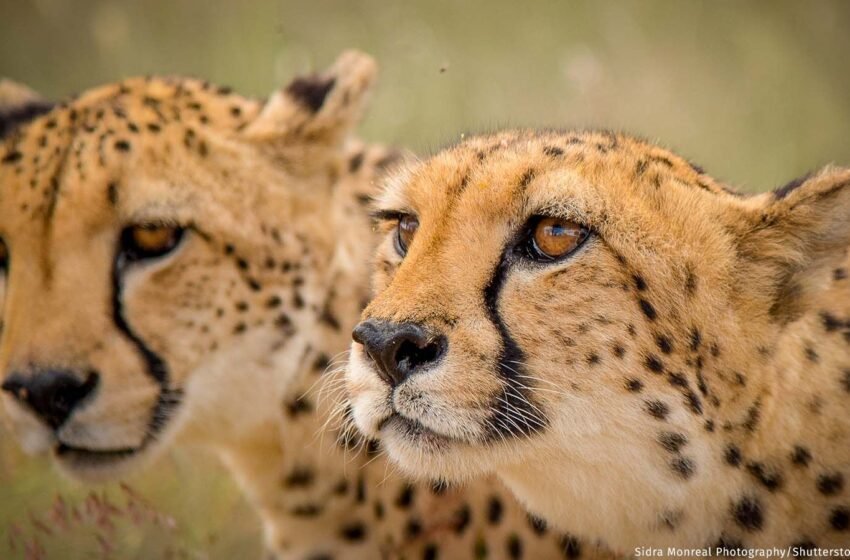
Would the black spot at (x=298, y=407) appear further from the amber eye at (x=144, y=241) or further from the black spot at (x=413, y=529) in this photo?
the amber eye at (x=144, y=241)

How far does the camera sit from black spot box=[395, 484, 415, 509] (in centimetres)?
259

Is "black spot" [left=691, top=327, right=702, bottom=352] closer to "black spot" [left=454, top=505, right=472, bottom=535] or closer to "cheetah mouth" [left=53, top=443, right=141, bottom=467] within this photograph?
"black spot" [left=454, top=505, right=472, bottom=535]

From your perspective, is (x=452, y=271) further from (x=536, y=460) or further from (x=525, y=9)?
(x=525, y=9)

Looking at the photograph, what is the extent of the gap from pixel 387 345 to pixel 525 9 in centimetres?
395

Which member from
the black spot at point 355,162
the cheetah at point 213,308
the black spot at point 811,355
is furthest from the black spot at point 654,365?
the black spot at point 355,162

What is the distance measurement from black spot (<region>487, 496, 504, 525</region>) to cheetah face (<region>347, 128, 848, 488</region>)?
2.27 feet

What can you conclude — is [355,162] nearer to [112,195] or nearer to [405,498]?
[112,195]

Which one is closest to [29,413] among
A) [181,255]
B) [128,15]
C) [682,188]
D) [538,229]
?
[181,255]

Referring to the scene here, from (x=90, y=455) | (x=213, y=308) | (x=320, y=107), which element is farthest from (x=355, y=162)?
(x=90, y=455)

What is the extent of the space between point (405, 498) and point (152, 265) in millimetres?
841

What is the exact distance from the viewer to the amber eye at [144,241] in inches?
99.0

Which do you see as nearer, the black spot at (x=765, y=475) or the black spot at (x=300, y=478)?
the black spot at (x=765, y=475)

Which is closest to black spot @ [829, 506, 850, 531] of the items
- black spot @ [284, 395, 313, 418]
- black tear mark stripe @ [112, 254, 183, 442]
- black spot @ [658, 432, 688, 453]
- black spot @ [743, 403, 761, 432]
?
black spot @ [743, 403, 761, 432]

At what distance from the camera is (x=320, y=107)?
2785 millimetres
